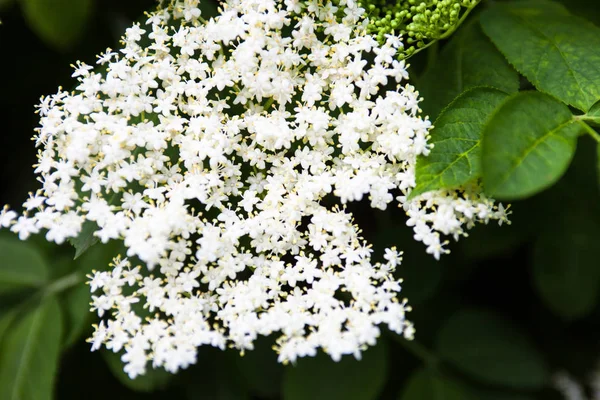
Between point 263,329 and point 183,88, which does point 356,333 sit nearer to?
point 263,329

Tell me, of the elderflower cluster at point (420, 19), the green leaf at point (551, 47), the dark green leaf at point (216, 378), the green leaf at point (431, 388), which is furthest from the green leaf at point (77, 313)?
the green leaf at point (551, 47)

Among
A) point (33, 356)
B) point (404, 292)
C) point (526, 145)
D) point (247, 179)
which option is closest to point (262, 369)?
point (404, 292)

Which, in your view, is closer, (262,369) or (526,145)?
(526,145)

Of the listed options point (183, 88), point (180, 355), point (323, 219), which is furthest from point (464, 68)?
point (180, 355)

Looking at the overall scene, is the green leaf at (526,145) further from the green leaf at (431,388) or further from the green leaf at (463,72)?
the green leaf at (431,388)

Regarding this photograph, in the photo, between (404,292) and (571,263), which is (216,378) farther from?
(571,263)

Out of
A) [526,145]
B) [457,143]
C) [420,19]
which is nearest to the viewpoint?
[526,145]
